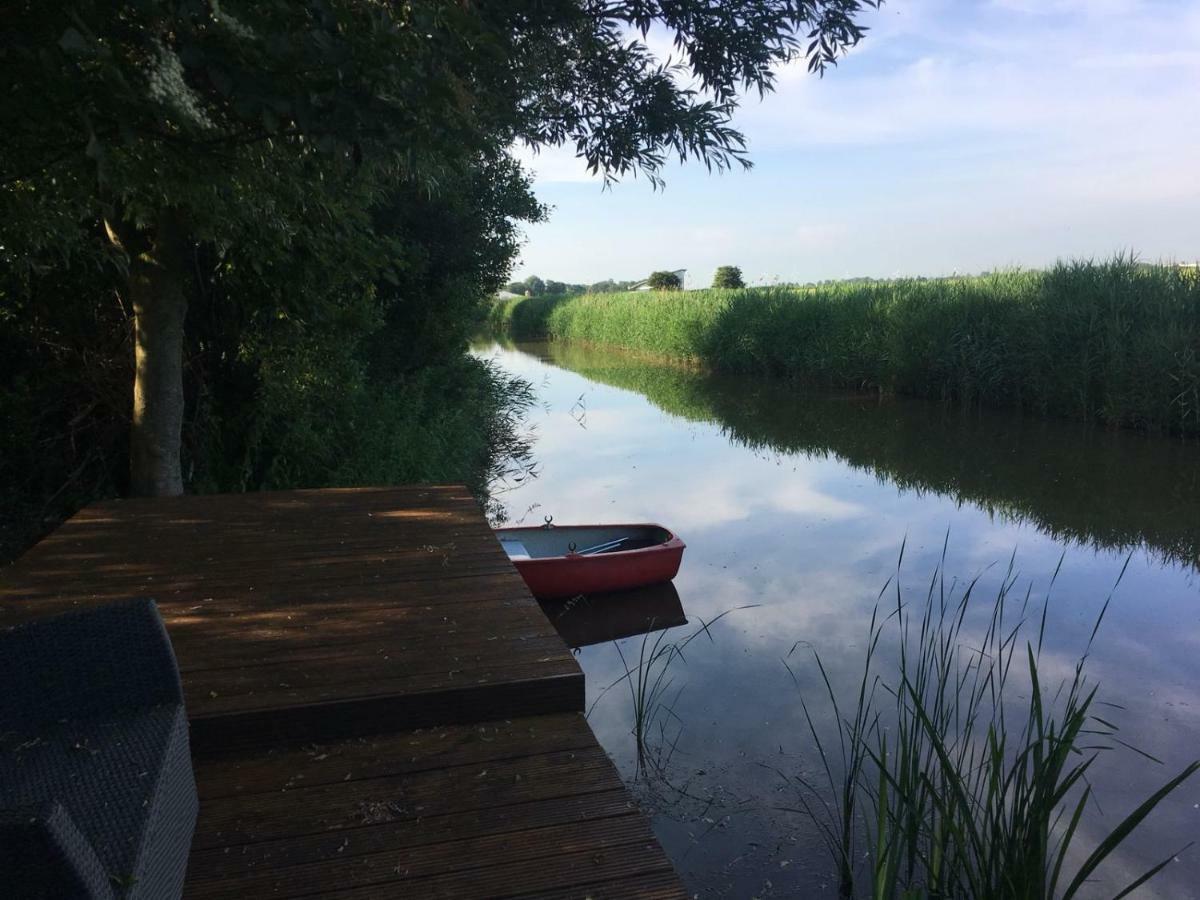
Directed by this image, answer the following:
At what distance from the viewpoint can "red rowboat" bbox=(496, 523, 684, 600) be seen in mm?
6387

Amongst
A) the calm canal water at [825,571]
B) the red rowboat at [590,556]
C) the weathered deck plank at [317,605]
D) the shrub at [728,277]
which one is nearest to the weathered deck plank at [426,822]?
the weathered deck plank at [317,605]

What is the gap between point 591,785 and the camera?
212 centimetres

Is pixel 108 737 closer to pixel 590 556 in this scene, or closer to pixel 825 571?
pixel 590 556

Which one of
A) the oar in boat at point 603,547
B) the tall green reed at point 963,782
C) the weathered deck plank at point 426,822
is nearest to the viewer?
the weathered deck plank at point 426,822

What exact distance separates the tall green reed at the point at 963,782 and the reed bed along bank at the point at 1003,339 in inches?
313

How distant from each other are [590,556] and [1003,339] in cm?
1153

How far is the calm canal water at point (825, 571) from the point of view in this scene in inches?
148

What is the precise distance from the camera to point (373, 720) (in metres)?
2.42

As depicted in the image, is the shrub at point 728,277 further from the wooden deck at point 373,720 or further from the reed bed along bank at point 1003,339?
the wooden deck at point 373,720

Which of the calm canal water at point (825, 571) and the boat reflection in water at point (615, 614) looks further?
the boat reflection in water at point (615, 614)

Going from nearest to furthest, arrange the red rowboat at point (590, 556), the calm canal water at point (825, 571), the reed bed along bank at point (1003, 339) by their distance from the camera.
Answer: the calm canal water at point (825, 571) < the red rowboat at point (590, 556) < the reed bed along bank at point (1003, 339)

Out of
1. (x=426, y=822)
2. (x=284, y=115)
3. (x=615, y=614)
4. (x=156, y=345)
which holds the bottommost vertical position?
(x=615, y=614)

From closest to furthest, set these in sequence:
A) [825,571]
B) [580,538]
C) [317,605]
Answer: [317,605] → [580,538] → [825,571]

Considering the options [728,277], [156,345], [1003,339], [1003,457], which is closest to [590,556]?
[156,345]
